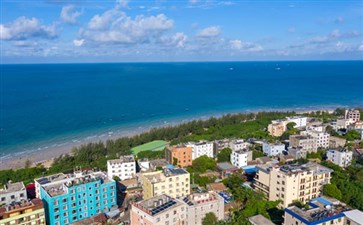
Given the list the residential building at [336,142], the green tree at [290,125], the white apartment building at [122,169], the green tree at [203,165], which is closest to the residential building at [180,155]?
the green tree at [203,165]

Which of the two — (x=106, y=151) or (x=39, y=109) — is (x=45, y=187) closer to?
(x=106, y=151)

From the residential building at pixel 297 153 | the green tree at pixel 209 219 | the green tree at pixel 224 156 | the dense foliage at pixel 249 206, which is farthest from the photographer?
the green tree at pixel 224 156

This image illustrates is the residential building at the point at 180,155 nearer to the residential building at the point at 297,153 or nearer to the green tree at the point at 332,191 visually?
the residential building at the point at 297,153

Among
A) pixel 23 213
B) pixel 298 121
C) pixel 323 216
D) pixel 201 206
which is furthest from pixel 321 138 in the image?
pixel 23 213

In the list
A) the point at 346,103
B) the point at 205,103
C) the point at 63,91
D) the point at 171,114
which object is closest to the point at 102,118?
the point at 171,114

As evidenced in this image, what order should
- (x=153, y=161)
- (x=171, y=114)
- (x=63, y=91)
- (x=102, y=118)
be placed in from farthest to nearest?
(x=63, y=91), (x=171, y=114), (x=102, y=118), (x=153, y=161)
